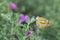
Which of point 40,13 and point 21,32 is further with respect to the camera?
point 40,13

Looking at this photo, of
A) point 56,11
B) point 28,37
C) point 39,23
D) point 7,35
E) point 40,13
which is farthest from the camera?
point 40,13

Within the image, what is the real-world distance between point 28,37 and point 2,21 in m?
0.68

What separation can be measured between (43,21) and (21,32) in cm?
36

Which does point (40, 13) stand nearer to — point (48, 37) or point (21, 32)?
point (48, 37)

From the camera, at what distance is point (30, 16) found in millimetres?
3395

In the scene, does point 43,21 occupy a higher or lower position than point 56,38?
higher

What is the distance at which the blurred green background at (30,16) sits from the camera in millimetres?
1680

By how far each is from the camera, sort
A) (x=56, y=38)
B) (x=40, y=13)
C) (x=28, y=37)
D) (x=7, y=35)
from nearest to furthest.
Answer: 1. (x=28, y=37)
2. (x=7, y=35)
3. (x=56, y=38)
4. (x=40, y=13)

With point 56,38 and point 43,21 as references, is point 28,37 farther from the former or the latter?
point 56,38

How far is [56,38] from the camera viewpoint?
6.81 ft

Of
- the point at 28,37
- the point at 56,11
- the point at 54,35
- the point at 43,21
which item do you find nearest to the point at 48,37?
the point at 54,35

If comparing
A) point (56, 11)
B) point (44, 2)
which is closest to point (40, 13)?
point (44, 2)

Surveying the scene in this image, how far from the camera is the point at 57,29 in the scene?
222cm

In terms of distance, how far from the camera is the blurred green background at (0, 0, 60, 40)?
168 cm
